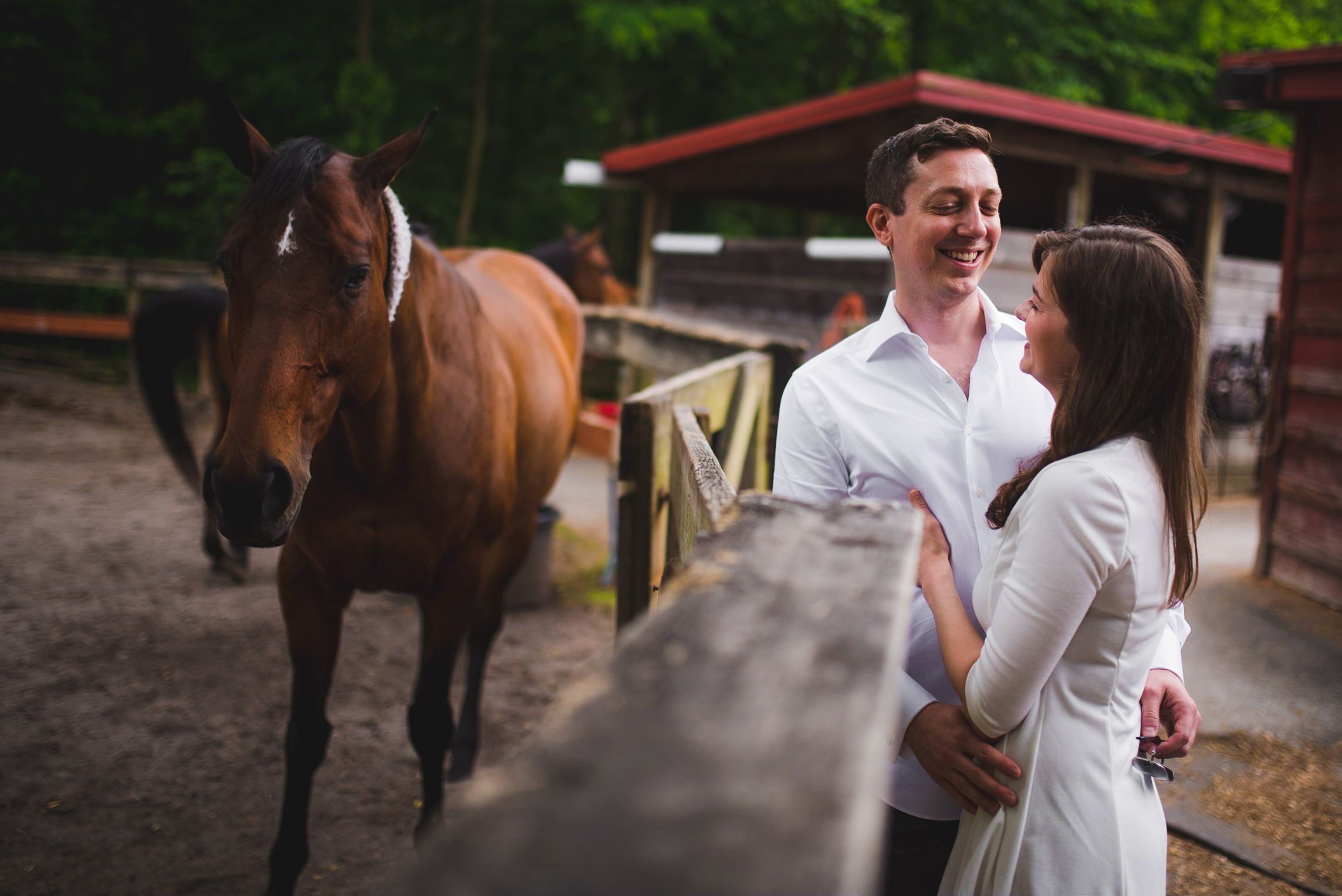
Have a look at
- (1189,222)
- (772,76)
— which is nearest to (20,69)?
(772,76)

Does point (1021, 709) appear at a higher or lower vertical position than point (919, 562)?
lower

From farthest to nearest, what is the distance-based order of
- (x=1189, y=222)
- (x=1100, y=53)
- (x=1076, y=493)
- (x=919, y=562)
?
1. (x=1100, y=53)
2. (x=1189, y=222)
3. (x=919, y=562)
4. (x=1076, y=493)

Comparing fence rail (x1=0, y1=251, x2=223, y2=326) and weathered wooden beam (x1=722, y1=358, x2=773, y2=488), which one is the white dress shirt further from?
fence rail (x1=0, y1=251, x2=223, y2=326)

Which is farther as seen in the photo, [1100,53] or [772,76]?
[772,76]

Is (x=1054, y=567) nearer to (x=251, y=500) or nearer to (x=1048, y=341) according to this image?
(x=1048, y=341)

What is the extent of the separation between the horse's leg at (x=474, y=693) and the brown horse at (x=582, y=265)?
4.49m

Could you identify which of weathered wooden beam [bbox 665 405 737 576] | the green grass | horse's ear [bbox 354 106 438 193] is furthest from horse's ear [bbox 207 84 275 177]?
the green grass

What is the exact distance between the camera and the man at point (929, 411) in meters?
1.51

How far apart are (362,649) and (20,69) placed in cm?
1502

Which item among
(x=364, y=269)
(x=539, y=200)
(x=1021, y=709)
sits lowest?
(x=1021, y=709)

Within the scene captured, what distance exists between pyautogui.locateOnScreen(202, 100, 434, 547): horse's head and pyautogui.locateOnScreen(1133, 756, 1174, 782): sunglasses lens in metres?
1.52

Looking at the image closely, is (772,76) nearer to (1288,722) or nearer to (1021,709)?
(1288,722)

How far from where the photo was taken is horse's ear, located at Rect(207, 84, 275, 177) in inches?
82.2

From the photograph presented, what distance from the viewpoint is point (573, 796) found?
477 mm
